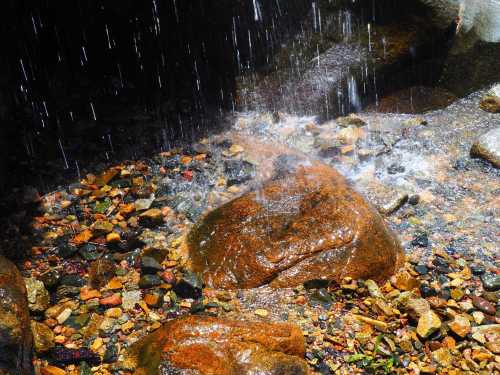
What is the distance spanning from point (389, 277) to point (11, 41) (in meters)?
5.62

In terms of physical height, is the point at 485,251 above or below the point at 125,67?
below

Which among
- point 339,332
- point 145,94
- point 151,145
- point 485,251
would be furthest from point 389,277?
point 145,94

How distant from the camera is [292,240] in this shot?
3824mm

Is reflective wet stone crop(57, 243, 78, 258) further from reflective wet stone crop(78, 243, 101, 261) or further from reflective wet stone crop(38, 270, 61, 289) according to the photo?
reflective wet stone crop(38, 270, 61, 289)

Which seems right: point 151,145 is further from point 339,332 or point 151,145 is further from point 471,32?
point 471,32

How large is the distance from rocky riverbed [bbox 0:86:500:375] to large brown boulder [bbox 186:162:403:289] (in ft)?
0.33

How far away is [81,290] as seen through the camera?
144 inches

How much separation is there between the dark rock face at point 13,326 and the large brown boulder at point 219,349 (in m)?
0.71

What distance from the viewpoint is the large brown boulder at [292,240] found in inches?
145

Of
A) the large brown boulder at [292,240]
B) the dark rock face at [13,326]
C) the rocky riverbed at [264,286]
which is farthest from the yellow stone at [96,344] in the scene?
the large brown boulder at [292,240]

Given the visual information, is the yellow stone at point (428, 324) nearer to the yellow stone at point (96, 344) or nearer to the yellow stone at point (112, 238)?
the yellow stone at point (96, 344)

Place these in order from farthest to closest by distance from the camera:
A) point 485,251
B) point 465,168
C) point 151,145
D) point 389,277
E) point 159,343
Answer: point 151,145 → point 465,168 → point 485,251 → point 389,277 → point 159,343

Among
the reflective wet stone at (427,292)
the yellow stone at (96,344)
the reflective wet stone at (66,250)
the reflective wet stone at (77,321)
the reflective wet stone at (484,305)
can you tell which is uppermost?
the reflective wet stone at (66,250)

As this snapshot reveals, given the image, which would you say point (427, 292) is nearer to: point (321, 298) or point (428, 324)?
point (428, 324)
